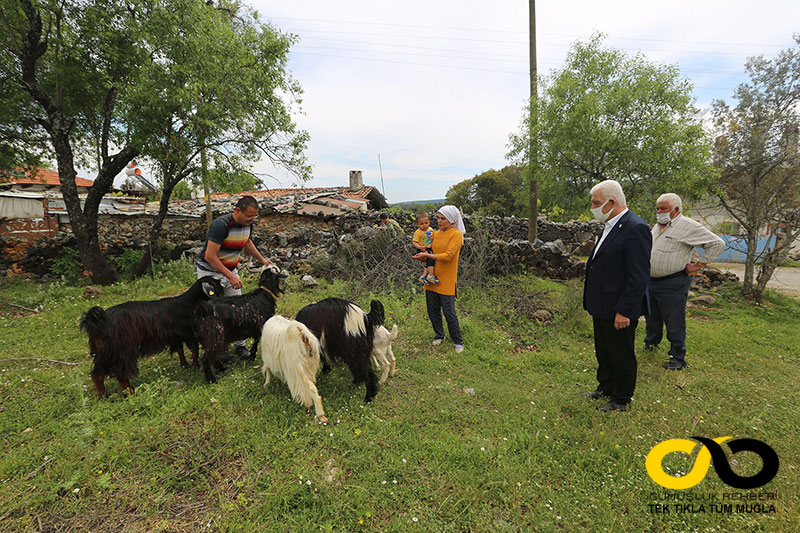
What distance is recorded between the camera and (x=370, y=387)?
307 cm

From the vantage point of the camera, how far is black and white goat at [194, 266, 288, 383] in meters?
3.19

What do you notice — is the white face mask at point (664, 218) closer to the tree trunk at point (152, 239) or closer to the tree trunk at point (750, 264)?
the tree trunk at point (750, 264)

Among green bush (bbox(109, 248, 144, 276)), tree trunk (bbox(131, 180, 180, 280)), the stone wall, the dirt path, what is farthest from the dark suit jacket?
green bush (bbox(109, 248, 144, 276))

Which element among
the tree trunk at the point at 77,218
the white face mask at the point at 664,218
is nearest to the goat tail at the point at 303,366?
the white face mask at the point at 664,218

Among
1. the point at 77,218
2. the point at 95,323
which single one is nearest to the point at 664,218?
the point at 95,323

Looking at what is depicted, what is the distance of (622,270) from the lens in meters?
2.78

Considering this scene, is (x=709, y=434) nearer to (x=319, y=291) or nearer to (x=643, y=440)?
(x=643, y=440)

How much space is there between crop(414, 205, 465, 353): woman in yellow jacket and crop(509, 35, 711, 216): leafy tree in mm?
8593

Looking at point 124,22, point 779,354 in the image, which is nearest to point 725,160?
point 779,354

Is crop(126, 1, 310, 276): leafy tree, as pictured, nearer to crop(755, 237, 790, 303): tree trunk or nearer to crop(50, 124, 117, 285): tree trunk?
crop(50, 124, 117, 285): tree trunk

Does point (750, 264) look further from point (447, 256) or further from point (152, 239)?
point (152, 239)

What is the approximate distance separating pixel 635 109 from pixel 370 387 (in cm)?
1230

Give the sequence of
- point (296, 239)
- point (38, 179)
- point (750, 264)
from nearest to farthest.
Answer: point (750, 264)
point (296, 239)
point (38, 179)

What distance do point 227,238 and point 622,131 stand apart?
12.0 meters
